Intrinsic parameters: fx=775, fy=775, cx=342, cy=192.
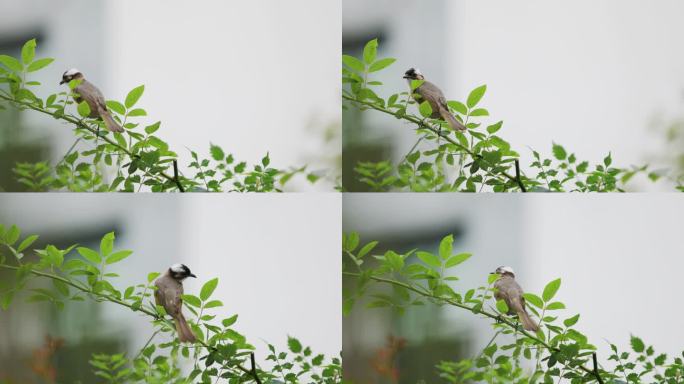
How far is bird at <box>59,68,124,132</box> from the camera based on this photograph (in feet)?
4.78

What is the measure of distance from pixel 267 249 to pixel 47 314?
1.43ft

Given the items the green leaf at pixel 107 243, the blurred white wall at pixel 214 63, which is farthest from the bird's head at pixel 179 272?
the blurred white wall at pixel 214 63

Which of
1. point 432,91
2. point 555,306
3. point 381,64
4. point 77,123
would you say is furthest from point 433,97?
point 77,123

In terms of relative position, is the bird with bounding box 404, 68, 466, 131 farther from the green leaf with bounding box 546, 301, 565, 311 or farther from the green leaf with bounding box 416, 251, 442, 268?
the green leaf with bounding box 546, 301, 565, 311

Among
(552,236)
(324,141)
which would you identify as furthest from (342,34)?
(552,236)

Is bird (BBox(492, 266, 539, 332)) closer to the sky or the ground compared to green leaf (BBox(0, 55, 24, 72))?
closer to the ground

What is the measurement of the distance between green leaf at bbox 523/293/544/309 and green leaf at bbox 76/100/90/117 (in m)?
0.90

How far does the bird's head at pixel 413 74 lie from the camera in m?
1.48

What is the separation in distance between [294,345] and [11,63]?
2.49 feet

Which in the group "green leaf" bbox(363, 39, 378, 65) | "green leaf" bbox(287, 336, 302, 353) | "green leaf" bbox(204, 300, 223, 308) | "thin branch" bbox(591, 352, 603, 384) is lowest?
"thin branch" bbox(591, 352, 603, 384)

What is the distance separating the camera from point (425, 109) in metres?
1.48

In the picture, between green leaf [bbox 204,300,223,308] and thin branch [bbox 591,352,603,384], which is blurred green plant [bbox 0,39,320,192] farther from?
thin branch [bbox 591,352,603,384]

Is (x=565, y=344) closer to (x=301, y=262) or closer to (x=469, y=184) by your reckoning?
(x=469, y=184)

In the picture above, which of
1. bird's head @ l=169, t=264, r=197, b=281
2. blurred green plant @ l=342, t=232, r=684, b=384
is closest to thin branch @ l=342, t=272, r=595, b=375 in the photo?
blurred green plant @ l=342, t=232, r=684, b=384
